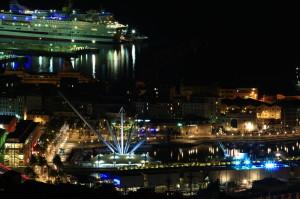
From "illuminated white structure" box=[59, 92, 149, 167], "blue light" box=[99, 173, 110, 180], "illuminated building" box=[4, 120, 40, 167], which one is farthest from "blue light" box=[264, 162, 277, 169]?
"illuminated building" box=[4, 120, 40, 167]

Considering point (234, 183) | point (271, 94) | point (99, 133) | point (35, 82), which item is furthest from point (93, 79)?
point (234, 183)

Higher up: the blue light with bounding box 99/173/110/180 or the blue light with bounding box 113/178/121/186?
the blue light with bounding box 99/173/110/180

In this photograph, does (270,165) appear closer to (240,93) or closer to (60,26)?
(240,93)

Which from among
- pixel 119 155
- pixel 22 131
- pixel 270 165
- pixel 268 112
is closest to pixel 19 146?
pixel 22 131

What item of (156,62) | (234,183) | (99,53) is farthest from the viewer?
(99,53)

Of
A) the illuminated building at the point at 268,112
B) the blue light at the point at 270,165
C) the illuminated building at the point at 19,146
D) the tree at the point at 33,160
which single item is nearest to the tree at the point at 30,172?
the tree at the point at 33,160

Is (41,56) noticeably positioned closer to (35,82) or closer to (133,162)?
(35,82)

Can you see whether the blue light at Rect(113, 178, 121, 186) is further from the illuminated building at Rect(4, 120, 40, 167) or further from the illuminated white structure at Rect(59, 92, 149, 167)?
the illuminated building at Rect(4, 120, 40, 167)
